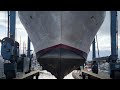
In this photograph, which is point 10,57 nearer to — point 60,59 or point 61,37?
point 60,59

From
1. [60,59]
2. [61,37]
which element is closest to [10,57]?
[60,59]

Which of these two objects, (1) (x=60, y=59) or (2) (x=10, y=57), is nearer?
(1) (x=60, y=59)

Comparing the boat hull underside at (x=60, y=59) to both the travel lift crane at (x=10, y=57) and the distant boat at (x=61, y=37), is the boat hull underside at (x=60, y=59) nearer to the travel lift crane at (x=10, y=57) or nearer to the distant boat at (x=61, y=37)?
the distant boat at (x=61, y=37)

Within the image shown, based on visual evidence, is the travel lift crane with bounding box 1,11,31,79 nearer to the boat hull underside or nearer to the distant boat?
the distant boat

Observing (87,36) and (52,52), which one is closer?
(52,52)

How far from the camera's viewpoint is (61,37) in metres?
11.3

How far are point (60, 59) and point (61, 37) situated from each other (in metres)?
0.92

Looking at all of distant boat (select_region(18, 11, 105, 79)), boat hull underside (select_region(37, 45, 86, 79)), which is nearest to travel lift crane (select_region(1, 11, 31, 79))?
distant boat (select_region(18, 11, 105, 79))

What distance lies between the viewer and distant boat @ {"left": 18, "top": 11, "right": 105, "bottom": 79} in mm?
11339

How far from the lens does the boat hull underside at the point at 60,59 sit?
36.9 feet
